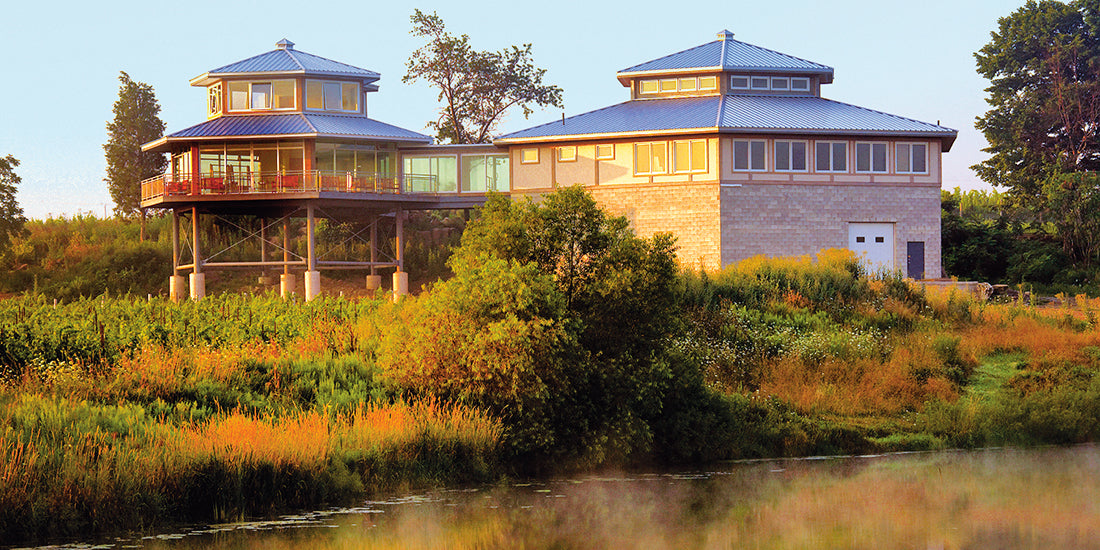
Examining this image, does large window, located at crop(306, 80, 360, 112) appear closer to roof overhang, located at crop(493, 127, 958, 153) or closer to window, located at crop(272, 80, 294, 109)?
window, located at crop(272, 80, 294, 109)

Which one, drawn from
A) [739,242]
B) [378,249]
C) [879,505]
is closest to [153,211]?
[378,249]

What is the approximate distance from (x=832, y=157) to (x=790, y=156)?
1.72 metres

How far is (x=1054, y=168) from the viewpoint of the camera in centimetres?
5359

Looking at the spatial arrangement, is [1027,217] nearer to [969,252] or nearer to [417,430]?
[969,252]

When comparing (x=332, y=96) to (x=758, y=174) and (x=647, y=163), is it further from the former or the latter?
(x=758, y=174)

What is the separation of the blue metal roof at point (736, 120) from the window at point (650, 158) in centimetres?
78

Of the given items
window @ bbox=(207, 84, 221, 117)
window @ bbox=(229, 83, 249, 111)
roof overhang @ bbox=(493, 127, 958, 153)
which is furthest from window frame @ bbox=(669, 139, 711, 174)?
window @ bbox=(207, 84, 221, 117)

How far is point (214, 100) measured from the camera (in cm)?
5084

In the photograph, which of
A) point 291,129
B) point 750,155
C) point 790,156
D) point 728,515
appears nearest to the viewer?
point 728,515

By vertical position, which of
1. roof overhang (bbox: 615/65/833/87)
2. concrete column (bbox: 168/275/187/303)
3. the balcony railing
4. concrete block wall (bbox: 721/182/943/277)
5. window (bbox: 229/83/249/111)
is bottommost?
concrete column (bbox: 168/275/187/303)

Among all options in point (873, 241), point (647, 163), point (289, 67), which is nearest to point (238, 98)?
point (289, 67)

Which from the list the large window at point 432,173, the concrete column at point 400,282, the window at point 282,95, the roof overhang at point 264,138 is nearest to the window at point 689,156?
the large window at point 432,173

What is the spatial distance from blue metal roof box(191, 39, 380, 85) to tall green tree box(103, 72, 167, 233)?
21.3 feet

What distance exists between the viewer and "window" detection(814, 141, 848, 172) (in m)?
45.7
